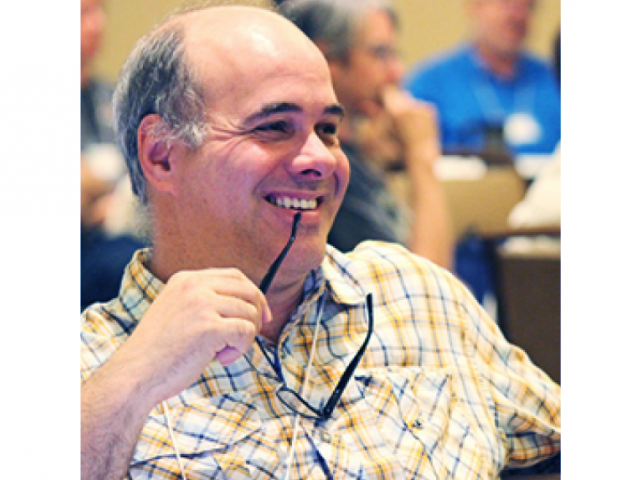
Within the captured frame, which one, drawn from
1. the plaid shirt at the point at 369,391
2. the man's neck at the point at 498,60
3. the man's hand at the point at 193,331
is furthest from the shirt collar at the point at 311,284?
the man's neck at the point at 498,60

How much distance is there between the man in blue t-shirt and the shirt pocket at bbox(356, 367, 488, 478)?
1.49 ft

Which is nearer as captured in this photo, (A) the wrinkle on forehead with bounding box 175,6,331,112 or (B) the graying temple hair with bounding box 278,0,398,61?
(A) the wrinkle on forehead with bounding box 175,6,331,112

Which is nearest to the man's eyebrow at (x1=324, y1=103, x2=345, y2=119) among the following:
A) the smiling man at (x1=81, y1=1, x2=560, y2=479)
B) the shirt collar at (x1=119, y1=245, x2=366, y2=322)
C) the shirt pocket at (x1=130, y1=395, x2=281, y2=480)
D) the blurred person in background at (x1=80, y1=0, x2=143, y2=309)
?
the smiling man at (x1=81, y1=1, x2=560, y2=479)

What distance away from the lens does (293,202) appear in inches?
53.6

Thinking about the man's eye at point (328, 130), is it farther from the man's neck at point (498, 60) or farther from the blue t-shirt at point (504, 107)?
the man's neck at point (498, 60)

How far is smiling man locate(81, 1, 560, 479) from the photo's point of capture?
47.9 inches

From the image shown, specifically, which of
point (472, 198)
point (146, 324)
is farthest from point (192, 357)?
point (472, 198)

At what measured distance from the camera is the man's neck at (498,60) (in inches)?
61.5

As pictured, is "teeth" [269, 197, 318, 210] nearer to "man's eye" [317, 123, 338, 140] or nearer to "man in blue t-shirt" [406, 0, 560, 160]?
"man's eye" [317, 123, 338, 140]

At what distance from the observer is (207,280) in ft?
4.01

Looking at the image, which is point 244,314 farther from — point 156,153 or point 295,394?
point 156,153
